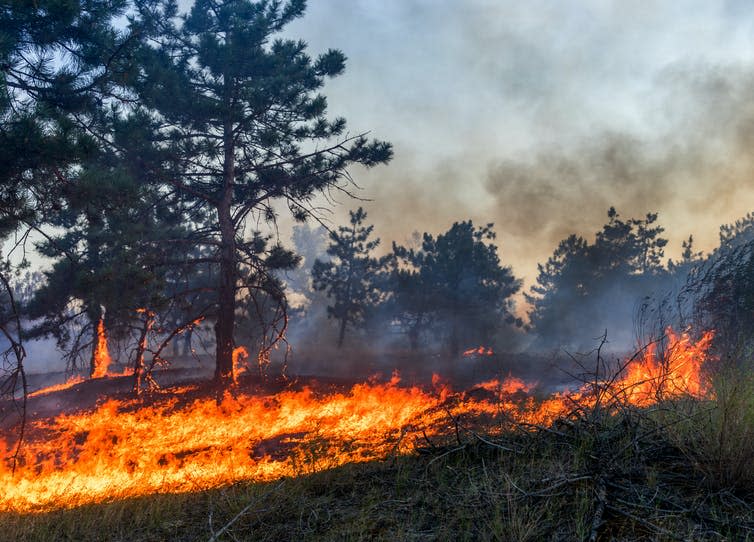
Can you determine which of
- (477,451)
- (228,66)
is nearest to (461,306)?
(228,66)

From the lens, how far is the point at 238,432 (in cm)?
978

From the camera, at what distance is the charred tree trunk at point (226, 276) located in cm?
1315

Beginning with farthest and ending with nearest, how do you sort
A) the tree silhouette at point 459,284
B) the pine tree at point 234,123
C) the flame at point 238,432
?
the tree silhouette at point 459,284
the pine tree at point 234,123
the flame at point 238,432

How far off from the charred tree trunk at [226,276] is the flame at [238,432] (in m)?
1.02

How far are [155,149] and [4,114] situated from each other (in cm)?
595

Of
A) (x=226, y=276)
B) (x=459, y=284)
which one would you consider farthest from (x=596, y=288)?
(x=226, y=276)

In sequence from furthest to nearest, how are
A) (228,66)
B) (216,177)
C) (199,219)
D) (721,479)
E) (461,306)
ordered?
(461,306) < (199,219) < (216,177) < (228,66) < (721,479)

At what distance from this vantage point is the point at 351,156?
42.5ft

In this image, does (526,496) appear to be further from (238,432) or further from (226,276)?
(226,276)

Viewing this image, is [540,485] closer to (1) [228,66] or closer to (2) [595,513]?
(2) [595,513]

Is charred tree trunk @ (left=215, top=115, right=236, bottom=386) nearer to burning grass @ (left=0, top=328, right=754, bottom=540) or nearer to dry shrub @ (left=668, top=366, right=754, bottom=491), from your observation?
burning grass @ (left=0, top=328, right=754, bottom=540)

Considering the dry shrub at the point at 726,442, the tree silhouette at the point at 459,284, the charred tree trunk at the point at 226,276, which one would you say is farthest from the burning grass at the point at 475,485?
the tree silhouette at the point at 459,284

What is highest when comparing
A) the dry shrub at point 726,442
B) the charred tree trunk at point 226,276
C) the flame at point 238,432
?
the charred tree trunk at point 226,276

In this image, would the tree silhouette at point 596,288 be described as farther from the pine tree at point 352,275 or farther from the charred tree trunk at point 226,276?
the charred tree trunk at point 226,276
